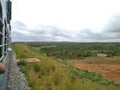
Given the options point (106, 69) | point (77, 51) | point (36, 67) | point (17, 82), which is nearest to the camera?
point (17, 82)

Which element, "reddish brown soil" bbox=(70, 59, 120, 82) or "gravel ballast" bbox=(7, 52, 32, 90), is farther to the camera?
"reddish brown soil" bbox=(70, 59, 120, 82)

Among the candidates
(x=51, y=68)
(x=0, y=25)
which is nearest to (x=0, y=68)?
(x=0, y=25)

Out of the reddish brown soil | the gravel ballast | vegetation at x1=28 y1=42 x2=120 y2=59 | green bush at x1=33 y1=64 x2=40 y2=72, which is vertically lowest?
vegetation at x1=28 y1=42 x2=120 y2=59

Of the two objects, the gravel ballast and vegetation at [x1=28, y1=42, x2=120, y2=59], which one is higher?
the gravel ballast

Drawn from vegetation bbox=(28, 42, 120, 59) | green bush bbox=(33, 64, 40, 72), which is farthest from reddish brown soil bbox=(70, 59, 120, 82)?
vegetation bbox=(28, 42, 120, 59)

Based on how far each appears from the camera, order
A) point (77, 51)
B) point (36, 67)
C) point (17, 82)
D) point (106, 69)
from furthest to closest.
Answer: point (77, 51), point (106, 69), point (36, 67), point (17, 82)

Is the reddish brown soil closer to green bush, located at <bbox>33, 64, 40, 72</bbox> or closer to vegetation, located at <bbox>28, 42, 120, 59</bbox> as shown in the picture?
green bush, located at <bbox>33, 64, 40, 72</bbox>

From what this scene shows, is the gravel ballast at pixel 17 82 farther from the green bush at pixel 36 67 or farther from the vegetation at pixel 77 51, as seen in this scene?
the vegetation at pixel 77 51

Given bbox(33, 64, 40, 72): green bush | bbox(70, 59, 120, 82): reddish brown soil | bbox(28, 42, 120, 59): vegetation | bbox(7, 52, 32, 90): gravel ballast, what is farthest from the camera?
bbox(28, 42, 120, 59): vegetation

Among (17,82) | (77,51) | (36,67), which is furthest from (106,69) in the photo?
(77,51)

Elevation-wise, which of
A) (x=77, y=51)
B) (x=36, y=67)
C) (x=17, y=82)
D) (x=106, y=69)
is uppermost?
(x=17, y=82)

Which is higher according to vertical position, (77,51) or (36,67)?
(36,67)

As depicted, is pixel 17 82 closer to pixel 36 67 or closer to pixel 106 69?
pixel 36 67

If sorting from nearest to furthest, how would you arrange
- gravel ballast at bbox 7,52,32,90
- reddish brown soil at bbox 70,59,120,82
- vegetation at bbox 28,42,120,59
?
gravel ballast at bbox 7,52,32,90, reddish brown soil at bbox 70,59,120,82, vegetation at bbox 28,42,120,59
